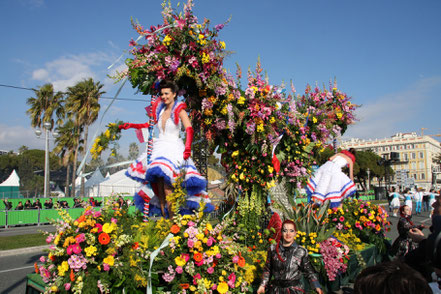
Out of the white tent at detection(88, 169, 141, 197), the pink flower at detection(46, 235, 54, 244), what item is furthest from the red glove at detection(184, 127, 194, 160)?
the white tent at detection(88, 169, 141, 197)

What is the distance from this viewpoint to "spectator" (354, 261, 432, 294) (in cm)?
130

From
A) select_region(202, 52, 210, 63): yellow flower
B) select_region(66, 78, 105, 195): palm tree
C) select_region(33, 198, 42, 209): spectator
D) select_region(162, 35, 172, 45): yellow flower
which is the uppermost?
select_region(66, 78, 105, 195): palm tree

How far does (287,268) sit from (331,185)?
402 cm

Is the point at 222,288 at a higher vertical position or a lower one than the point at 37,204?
higher

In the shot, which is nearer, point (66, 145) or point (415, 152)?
point (66, 145)

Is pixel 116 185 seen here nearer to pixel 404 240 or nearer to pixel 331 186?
pixel 331 186

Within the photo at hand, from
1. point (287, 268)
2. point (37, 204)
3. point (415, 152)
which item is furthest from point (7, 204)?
point (415, 152)

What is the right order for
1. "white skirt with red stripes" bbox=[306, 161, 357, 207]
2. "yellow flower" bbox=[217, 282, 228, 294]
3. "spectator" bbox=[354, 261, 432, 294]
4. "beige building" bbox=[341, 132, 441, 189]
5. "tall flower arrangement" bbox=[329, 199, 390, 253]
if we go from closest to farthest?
"spectator" bbox=[354, 261, 432, 294], "yellow flower" bbox=[217, 282, 228, 294], "tall flower arrangement" bbox=[329, 199, 390, 253], "white skirt with red stripes" bbox=[306, 161, 357, 207], "beige building" bbox=[341, 132, 441, 189]

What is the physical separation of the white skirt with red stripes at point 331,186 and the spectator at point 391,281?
18.4 ft

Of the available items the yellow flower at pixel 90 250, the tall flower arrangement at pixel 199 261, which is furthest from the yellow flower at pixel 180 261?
the yellow flower at pixel 90 250

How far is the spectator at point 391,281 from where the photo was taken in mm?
1296

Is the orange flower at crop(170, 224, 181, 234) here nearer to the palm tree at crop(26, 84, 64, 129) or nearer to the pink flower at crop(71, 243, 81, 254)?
the pink flower at crop(71, 243, 81, 254)

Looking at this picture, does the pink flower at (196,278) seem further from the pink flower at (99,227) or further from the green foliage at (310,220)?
the green foliage at (310,220)

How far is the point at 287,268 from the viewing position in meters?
3.35
